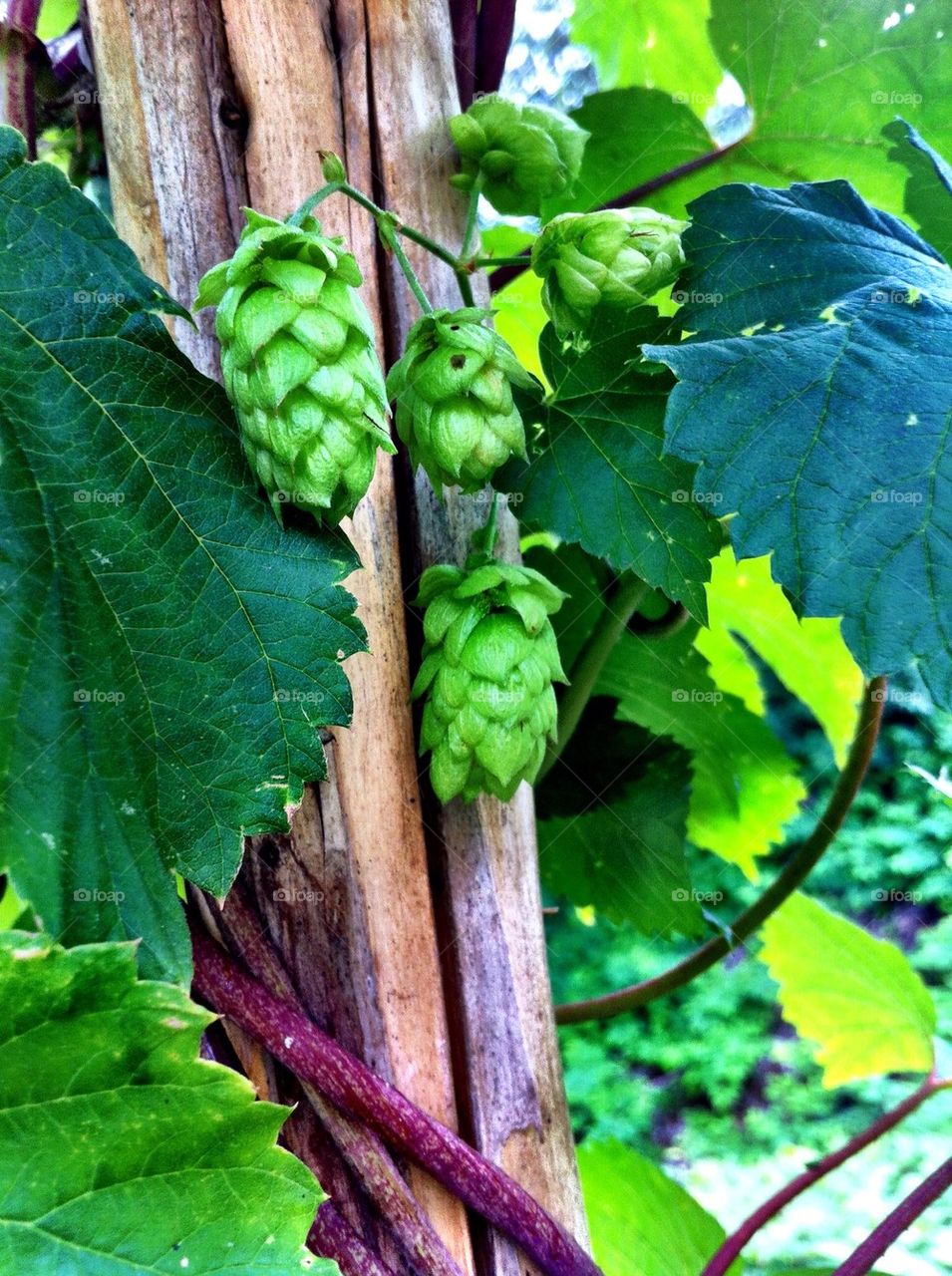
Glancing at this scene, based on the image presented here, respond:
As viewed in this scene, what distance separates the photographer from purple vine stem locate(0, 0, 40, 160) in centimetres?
53

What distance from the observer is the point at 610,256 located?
51 centimetres

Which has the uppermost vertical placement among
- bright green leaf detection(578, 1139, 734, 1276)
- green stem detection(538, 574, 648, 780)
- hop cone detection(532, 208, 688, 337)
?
hop cone detection(532, 208, 688, 337)

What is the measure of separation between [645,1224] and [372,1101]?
472mm

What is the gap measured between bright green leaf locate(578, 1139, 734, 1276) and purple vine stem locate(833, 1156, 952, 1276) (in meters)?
0.19

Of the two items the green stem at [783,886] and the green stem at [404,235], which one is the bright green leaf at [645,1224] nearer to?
the green stem at [783,886]

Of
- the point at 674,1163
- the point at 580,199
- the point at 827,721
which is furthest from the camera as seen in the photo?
the point at 674,1163

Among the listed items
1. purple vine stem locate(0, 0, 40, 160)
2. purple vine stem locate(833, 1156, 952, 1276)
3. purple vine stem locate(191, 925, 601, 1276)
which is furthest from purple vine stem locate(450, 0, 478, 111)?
purple vine stem locate(833, 1156, 952, 1276)

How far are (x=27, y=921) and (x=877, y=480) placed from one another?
0.45 metres

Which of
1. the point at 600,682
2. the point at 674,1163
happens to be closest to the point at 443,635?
the point at 600,682

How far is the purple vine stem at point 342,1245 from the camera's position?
47 centimetres

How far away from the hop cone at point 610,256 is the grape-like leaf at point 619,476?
0.07 feet

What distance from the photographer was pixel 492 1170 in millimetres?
500

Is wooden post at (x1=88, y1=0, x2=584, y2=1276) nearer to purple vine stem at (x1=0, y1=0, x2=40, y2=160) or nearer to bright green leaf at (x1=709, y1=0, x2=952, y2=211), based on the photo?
purple vine stem at (x1=0, y1=0, x2=40, y2=160)

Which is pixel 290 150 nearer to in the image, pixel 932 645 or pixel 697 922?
pixel 932 645
